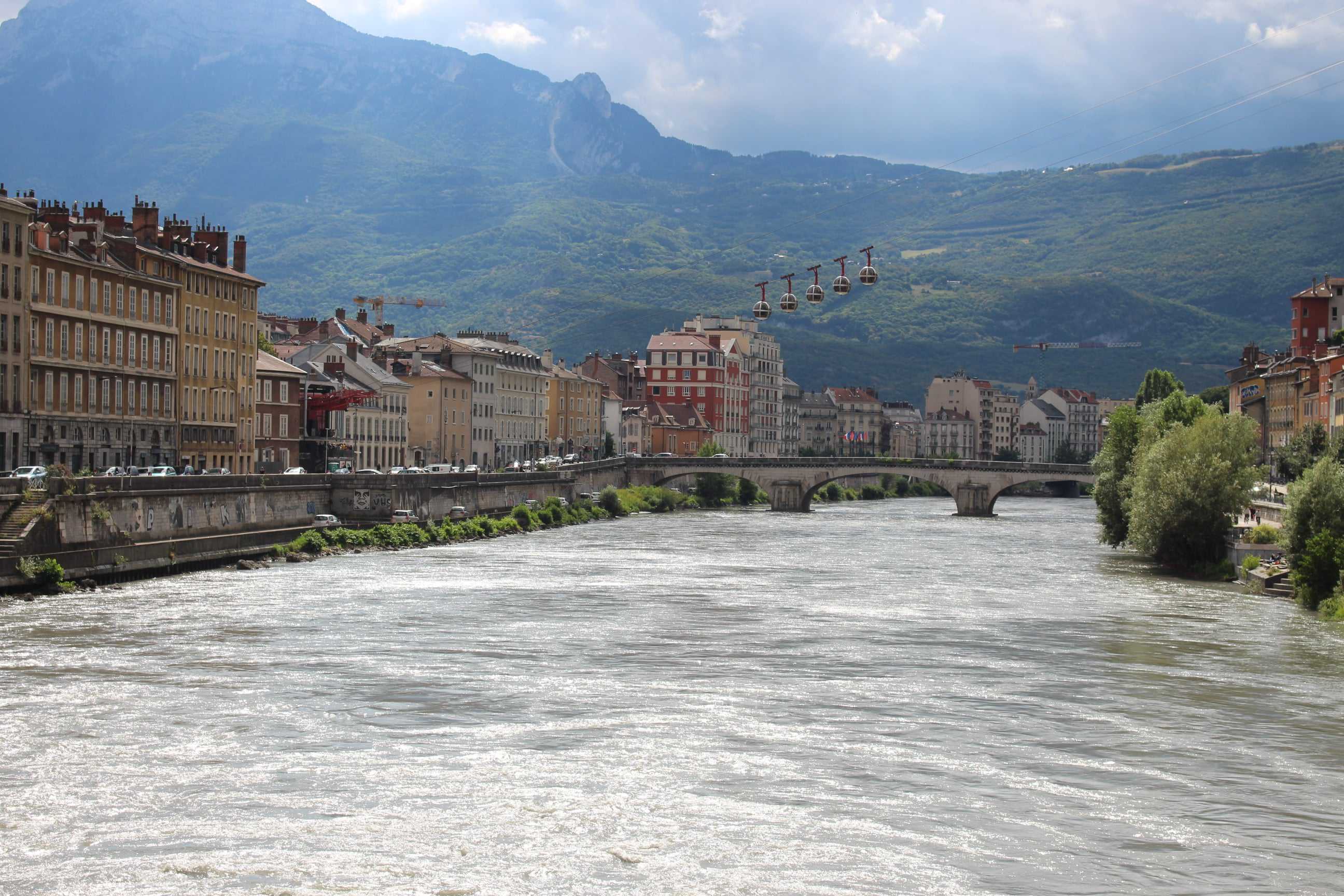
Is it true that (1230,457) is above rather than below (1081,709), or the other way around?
above

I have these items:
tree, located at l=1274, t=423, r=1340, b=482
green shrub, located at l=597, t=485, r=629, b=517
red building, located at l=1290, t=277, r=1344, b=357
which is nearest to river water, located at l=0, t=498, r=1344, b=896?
tree, located at l=1274, t=423, r=1340, b=482

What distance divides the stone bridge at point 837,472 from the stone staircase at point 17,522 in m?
89.4

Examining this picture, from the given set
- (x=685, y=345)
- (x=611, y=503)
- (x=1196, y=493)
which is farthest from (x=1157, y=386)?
(x=1196, y=493)

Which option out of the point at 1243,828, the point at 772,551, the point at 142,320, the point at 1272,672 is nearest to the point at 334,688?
the point at 1243,828

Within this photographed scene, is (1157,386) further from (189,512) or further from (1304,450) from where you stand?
(189,512)

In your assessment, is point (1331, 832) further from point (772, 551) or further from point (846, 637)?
point (772, 551)

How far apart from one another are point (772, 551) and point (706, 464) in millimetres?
56896

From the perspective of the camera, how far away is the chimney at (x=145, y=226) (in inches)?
3127

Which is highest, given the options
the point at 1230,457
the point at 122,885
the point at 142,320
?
the point at 142,320

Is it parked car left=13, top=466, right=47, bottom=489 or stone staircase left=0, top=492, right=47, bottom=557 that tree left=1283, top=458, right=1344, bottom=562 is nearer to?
stone staircase left=0, top=492, right=47, bottom=557

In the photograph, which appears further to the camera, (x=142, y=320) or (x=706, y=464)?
(x=706, y=464)

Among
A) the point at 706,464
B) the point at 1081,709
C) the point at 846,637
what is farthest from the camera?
the point at 706,464

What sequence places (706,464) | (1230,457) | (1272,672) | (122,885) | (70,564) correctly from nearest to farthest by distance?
(122,885) < (1272,672) < (70,564) < (1230,457) < (706,464)

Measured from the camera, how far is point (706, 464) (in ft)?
465
